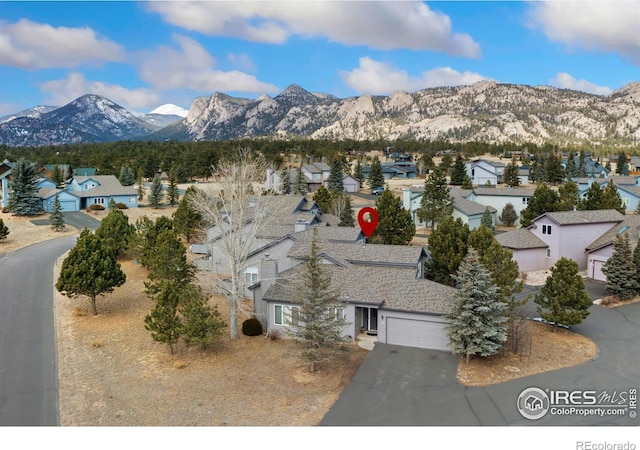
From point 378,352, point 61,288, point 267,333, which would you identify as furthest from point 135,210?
point 378,352

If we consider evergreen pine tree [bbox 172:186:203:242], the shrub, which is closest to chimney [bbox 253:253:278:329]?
the shrub

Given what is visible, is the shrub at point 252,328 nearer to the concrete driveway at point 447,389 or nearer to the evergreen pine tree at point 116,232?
the concrete driveway at point 447,389

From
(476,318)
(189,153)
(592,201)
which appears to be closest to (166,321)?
(476,318)

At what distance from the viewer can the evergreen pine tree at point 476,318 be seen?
2155 cm

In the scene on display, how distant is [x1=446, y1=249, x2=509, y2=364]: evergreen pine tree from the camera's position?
21.5 meters

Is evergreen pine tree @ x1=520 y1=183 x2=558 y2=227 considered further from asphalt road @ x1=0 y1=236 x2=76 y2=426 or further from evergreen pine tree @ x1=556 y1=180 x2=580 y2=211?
asphalt road @ x1=0 y1=236 x2=76 y2=426

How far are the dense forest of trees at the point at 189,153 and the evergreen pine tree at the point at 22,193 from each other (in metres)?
33.2

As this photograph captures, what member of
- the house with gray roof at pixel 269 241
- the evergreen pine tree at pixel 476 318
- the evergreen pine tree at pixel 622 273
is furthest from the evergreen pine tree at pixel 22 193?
the evergreen pine tree at pixel 622 273

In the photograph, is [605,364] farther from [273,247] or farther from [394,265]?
[273,247]

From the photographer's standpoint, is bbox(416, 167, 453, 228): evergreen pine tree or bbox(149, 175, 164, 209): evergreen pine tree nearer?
bbox(416, 167, 453, 228): evergreen pine tree

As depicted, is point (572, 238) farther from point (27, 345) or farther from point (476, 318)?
point (27, 345)

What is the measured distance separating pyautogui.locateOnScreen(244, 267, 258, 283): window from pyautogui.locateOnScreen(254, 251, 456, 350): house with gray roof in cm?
569

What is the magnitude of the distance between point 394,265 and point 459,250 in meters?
6.57

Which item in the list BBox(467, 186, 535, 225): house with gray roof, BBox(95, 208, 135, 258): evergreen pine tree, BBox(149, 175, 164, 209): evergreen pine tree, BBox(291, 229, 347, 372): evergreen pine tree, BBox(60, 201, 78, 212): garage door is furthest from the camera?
BBox(149, 175, 164, 209): evergreen pine tree
